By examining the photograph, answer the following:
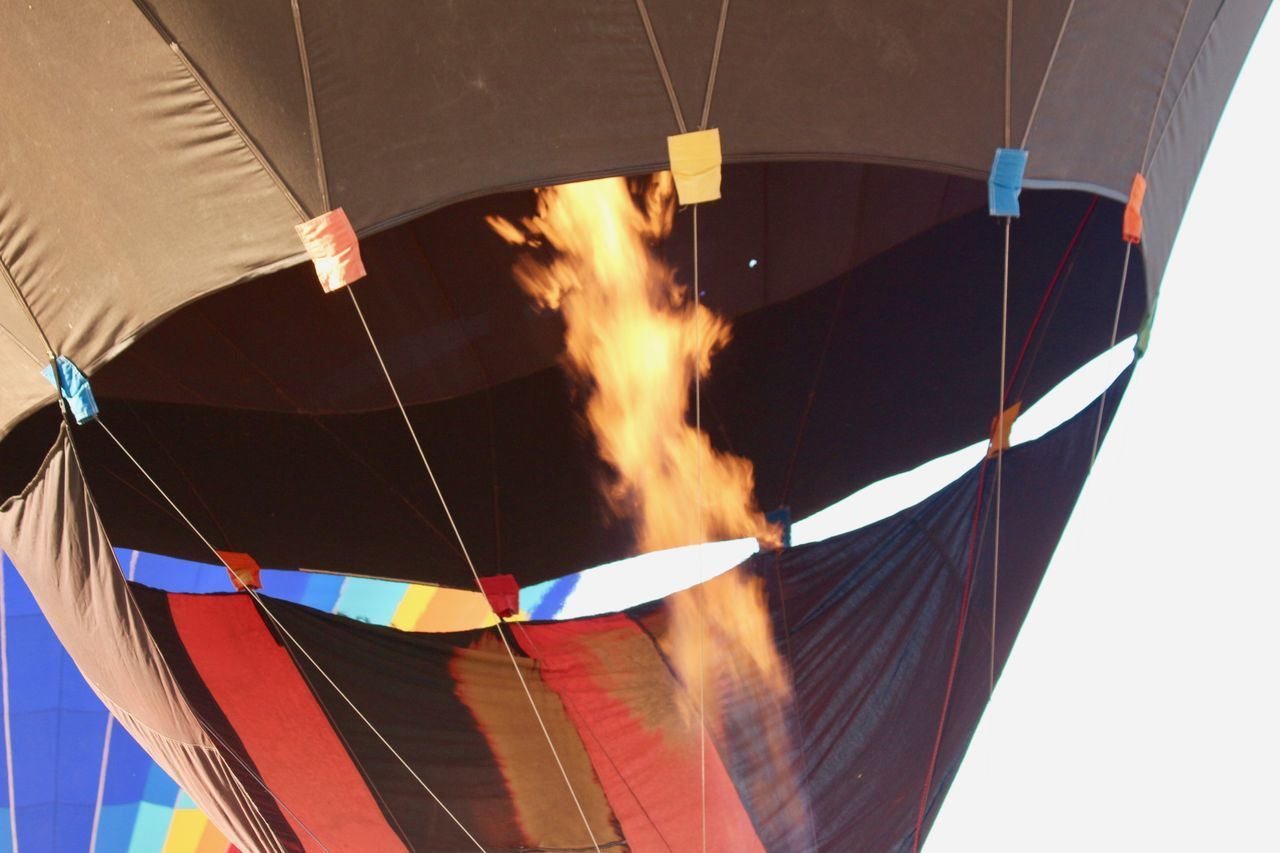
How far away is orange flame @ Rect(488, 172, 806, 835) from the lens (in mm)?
3244

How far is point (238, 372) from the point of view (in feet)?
12.2

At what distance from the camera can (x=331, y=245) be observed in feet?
8.28

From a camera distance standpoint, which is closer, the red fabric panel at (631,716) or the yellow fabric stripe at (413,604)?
the red fabric panel at (631,716)

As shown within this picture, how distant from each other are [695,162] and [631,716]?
6.80 ft

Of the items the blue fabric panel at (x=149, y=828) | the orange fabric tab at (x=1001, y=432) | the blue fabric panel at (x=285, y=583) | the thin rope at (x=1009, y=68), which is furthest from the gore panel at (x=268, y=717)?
the thin rope at (x=1009, y=68)

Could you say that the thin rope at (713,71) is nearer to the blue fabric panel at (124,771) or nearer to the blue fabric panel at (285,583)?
the blue fabric panel at (285,583)

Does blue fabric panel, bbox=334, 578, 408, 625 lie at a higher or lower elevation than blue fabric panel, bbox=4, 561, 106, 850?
lower

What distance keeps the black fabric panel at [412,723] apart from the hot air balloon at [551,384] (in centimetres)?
1

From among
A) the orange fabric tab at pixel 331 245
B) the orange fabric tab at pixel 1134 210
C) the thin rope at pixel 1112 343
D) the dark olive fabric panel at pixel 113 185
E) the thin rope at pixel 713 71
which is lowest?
the orange fabric tab at pixel 331 245

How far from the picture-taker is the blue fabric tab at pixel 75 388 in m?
2.69

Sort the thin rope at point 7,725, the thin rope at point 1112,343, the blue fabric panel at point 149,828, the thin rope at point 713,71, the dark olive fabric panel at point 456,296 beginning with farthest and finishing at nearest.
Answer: the blue fabric panel at point 149,828
the thin rope at point 7,725
the thin rope at point 1112,343
the dark olive fabric panel at point 456,296
the thin rope at point 713,71

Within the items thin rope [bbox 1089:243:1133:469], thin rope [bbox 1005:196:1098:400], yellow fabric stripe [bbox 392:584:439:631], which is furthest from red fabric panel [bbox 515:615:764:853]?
thin rope [bbox 1089:243:1133:469]

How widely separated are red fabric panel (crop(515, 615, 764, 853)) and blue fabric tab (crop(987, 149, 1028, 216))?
1845 millimetres

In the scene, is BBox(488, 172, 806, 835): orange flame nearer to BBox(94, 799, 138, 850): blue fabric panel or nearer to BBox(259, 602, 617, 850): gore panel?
BBox(259, 602, 617, 850): gore panel
